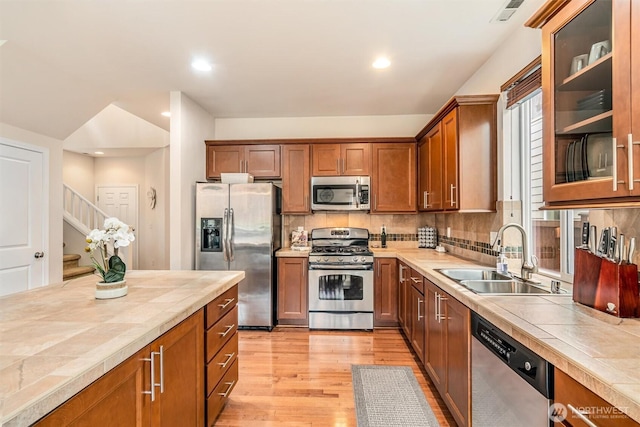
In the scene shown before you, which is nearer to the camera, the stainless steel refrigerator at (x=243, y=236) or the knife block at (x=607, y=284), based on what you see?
the knife block at (x=607, y=284)

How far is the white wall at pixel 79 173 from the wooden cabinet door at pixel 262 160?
4164mm

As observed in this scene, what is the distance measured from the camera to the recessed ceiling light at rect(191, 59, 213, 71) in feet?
9.11

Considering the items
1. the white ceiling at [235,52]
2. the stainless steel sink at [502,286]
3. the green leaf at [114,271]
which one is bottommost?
the stainless steel sink at [502,286]

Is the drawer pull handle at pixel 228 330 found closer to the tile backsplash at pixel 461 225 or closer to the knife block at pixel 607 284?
the knife block at pixel 607 284

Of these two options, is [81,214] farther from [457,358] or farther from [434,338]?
[457,358]

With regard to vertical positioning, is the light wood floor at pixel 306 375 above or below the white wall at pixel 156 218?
below

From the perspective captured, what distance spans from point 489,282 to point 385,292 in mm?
1680

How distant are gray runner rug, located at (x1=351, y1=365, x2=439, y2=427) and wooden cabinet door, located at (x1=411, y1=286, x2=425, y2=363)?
0.21 m

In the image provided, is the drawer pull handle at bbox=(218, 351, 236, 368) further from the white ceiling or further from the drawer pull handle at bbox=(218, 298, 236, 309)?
the white ceiling

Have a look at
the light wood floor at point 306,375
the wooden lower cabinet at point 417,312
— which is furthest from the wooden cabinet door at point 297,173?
the wooden lower cabinet at point 417,312

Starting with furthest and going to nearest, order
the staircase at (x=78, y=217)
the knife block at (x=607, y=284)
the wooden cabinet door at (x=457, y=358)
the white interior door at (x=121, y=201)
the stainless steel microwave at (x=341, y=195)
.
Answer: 1. the white interior door at (x=121, y=201)
2. the staircase at (x=78, y=217)
3. the stainless steel microwave at (x=341, y=195)
4. the wooden cabinet door at (x=457, y=358)
5. the knife block at (x=607, y=284)

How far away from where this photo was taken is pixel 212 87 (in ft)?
11.0

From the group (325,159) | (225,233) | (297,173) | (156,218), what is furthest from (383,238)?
(156,218)

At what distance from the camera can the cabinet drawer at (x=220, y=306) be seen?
1801 millimetres
